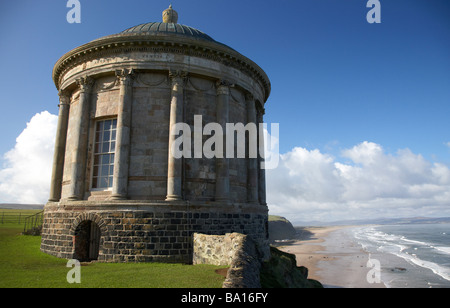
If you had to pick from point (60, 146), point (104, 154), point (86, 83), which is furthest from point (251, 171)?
point (60, 146)

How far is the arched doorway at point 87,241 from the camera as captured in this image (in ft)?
46.0

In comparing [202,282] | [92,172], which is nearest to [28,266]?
[92,172]

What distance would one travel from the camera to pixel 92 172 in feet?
51.2

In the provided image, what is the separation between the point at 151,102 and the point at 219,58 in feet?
14.3

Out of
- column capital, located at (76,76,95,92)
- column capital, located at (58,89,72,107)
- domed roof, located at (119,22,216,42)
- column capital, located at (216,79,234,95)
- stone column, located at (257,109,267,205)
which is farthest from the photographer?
stone column, located at (257,109,267,205)

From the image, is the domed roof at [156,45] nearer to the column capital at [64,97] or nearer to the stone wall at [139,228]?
the column capital at [64,97]

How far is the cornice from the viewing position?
15.3 metres

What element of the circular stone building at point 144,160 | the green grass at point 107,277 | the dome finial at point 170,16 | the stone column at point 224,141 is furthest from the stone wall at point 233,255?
the dome finial at point 170,16

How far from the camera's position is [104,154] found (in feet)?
51.2

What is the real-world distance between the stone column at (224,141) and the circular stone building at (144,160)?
5 centimetres

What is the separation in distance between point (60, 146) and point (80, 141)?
3.41 m

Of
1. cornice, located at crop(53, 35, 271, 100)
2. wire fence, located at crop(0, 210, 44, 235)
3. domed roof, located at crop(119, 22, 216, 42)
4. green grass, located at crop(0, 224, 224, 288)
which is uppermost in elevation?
domed roof, located at crop(119, 22, 216, 42)

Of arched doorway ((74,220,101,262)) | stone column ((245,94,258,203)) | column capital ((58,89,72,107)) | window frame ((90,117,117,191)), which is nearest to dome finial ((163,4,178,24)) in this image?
stone column ((245,94,258,203))

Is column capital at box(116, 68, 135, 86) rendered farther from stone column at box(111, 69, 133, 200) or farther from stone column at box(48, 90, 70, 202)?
stone column at box(48, 90, 70, 202)
